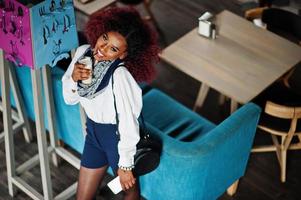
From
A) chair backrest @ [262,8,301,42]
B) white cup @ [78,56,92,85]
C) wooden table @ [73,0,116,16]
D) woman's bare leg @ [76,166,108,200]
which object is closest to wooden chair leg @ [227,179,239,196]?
woman's bare leg @ [76,166,108,200]

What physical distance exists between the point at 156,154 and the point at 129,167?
22 cm

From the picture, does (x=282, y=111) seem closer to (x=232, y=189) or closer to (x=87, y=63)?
(x=232, y=189)

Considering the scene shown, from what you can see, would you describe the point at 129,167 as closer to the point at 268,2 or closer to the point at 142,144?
the point at 142,144

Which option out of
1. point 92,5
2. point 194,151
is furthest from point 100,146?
point 92,5

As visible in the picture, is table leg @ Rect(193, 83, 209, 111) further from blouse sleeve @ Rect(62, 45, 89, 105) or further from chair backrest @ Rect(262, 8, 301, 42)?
blouse sleeve @ Rect(62, 45, 89, 105)

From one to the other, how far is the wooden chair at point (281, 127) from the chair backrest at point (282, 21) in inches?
35.3

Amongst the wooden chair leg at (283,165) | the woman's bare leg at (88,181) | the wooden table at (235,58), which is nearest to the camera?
the woman's bare leg at (88,181)

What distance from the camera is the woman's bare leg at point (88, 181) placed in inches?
127

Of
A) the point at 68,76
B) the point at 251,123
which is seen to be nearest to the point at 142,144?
the point at 68,76

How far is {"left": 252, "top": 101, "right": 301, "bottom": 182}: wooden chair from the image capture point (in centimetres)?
367

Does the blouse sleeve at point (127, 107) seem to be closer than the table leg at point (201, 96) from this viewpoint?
Yes

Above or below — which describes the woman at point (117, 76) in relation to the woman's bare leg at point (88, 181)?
above

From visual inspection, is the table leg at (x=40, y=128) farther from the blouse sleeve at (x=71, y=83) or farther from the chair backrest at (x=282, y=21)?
the chair backrest at (x=282, y=21)

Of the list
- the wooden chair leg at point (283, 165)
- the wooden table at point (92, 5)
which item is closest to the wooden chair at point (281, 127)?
the wooden chair leg at point (283, 165)
